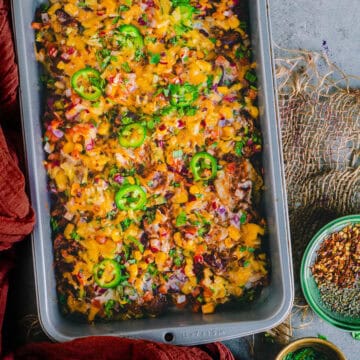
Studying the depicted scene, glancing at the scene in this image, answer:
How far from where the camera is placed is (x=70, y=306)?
2.00m

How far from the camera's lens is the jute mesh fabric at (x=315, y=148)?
2209 mm

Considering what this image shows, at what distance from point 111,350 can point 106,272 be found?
30cm

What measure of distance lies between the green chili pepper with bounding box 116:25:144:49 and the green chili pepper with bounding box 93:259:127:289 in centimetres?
81

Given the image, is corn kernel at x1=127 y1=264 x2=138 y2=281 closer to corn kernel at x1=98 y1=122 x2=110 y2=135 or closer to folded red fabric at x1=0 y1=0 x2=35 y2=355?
folded red fabric at x1=0 y1=0 x2=35 y2=355

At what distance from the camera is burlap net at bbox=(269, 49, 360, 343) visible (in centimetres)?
221

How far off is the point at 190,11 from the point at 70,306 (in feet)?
A: 3.95

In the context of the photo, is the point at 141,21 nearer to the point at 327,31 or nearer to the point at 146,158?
the point at 146,158

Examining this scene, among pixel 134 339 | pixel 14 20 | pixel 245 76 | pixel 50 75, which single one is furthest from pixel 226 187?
pixel 14 20

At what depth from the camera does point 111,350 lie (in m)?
1.79

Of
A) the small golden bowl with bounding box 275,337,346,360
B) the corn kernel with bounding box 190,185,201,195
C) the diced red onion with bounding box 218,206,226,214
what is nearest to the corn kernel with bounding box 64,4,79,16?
the corn kernel with bounding box 190,185,201,195

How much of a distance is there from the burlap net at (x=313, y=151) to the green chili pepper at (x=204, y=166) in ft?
1.30

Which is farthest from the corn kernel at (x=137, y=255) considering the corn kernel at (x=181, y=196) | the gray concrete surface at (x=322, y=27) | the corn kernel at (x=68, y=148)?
the gray concrete surface at (x=322, y=27)

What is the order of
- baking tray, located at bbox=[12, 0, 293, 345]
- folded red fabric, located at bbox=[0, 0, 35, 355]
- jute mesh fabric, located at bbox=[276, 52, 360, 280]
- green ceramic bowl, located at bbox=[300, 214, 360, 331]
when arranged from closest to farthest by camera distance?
folded red fabric, located at bbox=[0, 0, 35, 355] → baking tray, located at bbox=[12, 0, 293, 345] → green ceramic bowl, located at bbox=[300, 214, 360, 331] → jute mesh fabric, located at bbox=[276, 52, 360, 280]

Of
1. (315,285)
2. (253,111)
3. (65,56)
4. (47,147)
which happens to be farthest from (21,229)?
(315,285)
